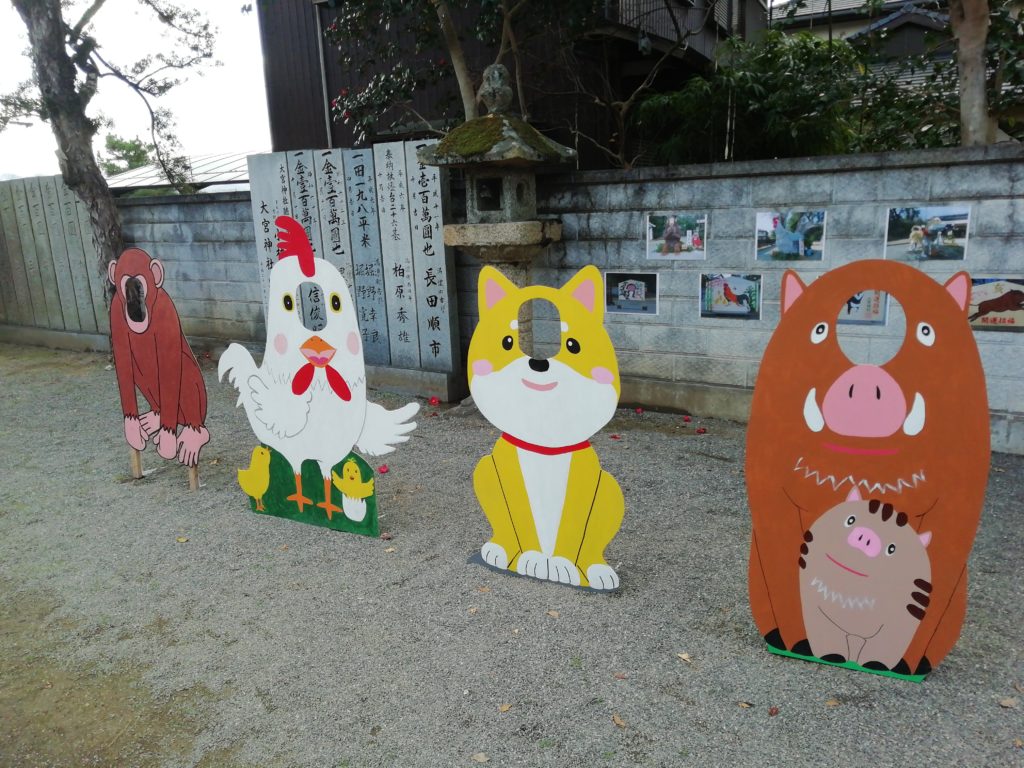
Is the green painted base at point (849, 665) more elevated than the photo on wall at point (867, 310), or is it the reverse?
the photo on wall at point (867, 310)

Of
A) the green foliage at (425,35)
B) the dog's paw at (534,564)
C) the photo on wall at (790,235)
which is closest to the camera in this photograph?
the dog's paw at (534,564)

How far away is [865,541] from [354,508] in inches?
112

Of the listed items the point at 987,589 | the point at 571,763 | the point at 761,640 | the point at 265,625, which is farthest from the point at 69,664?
the point at 987,589

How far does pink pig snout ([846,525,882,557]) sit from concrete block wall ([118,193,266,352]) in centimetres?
768

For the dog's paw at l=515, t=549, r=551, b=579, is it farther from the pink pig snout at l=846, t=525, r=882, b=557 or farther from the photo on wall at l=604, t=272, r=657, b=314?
the photo on wall at l=604, t=272, r=657, b=314

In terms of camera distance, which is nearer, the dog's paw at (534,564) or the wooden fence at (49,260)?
the dog's paw at (534,564)

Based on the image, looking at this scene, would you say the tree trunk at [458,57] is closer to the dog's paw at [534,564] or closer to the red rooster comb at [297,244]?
the red rooster comb at [297,244]

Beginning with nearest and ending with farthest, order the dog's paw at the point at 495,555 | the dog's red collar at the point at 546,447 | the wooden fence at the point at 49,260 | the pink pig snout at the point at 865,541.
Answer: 1. the pink pig snout at the point at 865,541
2. the dog's red collar at the point at 546,447
3. the dog's paw at the point at 495,555
4. the wooden fence at the point at 49,260

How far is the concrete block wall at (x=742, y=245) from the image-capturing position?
16.2 feet

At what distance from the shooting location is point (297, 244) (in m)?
4.32

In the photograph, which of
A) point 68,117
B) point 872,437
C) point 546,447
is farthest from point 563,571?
point 68,117

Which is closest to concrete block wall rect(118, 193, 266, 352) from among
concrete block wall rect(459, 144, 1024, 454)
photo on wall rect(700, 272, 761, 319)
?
concrete block wall rect(459, 144, 1024, 454)

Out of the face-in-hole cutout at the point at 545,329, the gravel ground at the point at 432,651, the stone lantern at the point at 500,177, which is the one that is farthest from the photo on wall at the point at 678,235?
the gravel ground at the point at 432,651

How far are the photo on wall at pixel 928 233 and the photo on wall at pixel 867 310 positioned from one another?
1.01 feet
